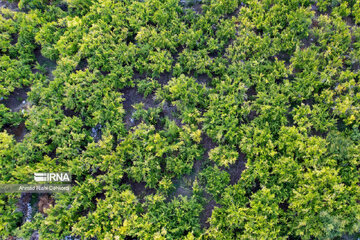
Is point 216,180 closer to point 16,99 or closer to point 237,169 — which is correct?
point 237,169

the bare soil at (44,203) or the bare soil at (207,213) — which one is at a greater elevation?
the bare soil at (207,213)

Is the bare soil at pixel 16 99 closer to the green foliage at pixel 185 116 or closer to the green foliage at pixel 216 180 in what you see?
the green foliage at pixel 185 116

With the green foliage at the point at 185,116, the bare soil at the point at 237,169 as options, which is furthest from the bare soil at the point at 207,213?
the bare soil at the point at 237,169

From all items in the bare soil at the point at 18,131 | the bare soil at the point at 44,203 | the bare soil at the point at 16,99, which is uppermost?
the bare soil at the point at 16,99

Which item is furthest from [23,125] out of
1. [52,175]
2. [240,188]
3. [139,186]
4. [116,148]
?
[240,188]

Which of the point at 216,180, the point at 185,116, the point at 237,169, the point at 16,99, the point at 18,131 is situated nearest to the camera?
the point at 216,180

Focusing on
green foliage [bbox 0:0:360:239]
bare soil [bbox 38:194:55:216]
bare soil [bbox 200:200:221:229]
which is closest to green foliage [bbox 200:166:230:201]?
green foliage [bbox 0:0:360:239]

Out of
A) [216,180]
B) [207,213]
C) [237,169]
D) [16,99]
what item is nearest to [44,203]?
[16,99]

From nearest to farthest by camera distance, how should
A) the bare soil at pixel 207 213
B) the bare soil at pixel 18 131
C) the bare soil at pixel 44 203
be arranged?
the bare soil at pixel 207 213 → the bare soil at pixel 44 203 → the bare soil at pixel 18 131

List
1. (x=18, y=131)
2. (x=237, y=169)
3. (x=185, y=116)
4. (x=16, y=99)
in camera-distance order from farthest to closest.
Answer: (x=16, y=99)
(x=18, y=131)
(x=185, y=116)
(x=237, y=169)

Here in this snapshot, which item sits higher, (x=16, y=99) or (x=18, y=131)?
(x=16, y=99)

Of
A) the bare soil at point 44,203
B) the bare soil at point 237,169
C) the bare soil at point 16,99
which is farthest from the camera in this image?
the bare soil at point 16,99
